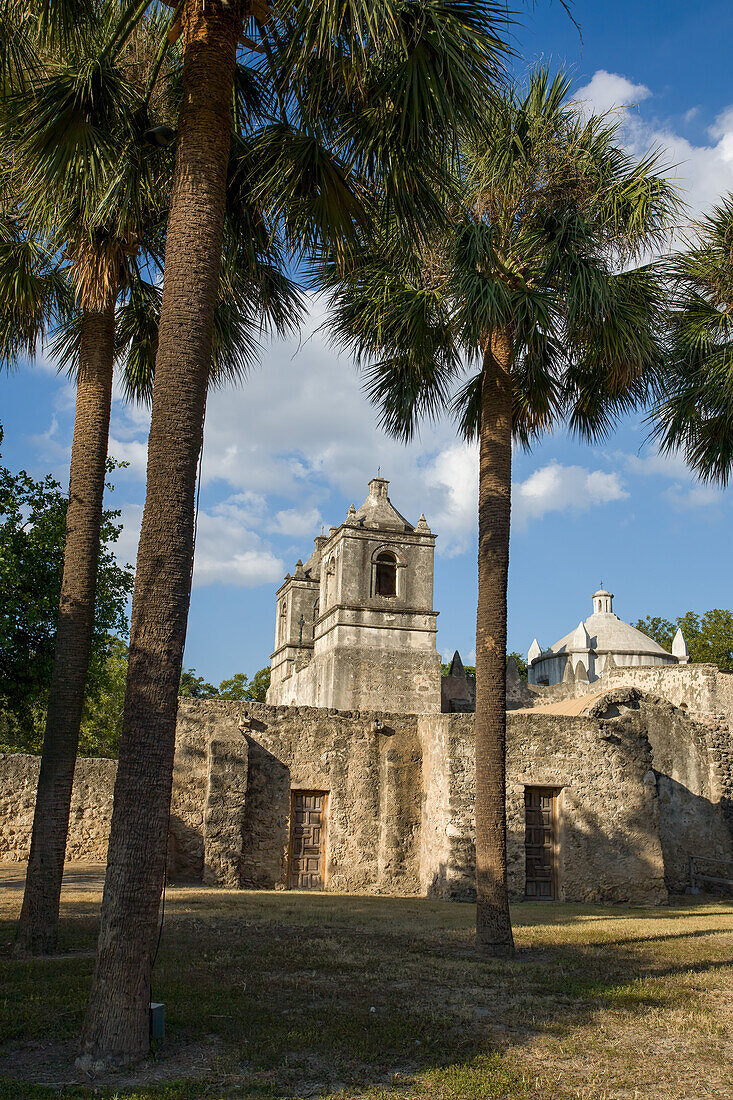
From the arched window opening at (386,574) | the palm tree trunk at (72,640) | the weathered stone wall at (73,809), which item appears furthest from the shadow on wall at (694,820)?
the arched window opening at (386,574)

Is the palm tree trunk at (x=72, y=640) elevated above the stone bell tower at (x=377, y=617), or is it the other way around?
the stone bell tower at (x=377, y=617)

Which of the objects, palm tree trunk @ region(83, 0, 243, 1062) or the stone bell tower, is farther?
the stone bell tower

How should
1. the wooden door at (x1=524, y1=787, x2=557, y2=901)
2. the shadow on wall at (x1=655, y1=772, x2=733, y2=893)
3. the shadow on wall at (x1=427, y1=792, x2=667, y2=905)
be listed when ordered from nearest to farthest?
1. the shadow on wall at (x1=427, y1=792, x2=667, y2=905)
2. the wooden door at (x1=524, y1=787, x2=557, y2=901)
3. the shadow on wall at (x1=655, y1=772, x2=733, y2=893)

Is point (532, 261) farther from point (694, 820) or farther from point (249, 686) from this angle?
point (249, 686)

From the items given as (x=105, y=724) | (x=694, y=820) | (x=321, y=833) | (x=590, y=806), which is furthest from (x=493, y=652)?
(x=105, y=724)

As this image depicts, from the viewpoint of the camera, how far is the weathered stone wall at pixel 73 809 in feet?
49.0

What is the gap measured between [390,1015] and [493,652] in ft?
12.7

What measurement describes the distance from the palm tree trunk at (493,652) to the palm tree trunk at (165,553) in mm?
3832

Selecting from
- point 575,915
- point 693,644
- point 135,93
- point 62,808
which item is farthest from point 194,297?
point 693,644

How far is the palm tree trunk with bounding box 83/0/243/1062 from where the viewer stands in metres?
4.76

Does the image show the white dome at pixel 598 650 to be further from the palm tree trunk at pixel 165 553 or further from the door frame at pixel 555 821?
the palm tree trunk at pixel 165 553

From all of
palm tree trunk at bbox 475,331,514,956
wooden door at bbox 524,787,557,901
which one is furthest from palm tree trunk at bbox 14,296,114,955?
wooden door at bbox 524,787,557,901

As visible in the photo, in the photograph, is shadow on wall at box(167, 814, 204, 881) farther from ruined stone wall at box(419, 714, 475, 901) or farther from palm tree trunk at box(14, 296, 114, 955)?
palm tree trunk at box(14, 296, 114, 955)

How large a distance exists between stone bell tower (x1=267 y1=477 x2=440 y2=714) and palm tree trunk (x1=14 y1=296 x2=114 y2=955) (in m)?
29.2
